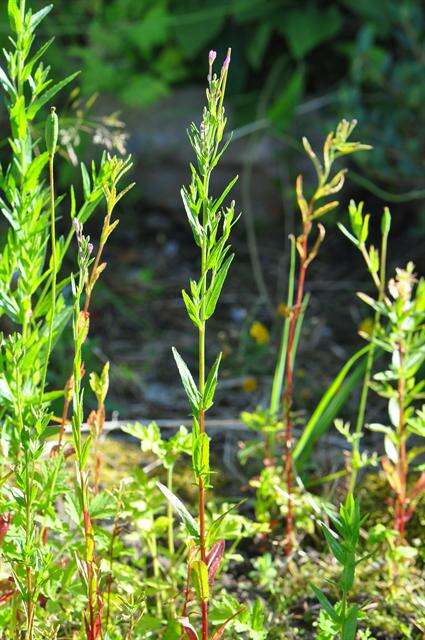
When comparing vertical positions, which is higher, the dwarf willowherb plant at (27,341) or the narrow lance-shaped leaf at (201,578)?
the dwarf willowherb plant at (27,341)

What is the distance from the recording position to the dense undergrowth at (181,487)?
1398mm

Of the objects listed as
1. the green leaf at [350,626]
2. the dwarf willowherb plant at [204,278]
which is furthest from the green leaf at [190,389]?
the green leaf at [350,626]

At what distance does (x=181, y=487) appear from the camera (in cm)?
247

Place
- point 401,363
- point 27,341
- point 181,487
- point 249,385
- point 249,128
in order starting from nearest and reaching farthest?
point 27,341
point 401,363
point 181,487
point 249,385
point 249,128

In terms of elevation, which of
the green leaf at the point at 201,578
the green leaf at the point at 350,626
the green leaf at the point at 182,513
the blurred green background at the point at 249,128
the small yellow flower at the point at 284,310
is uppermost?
the blurred green background at the point at 249,128

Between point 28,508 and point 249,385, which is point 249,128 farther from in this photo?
point 28,508

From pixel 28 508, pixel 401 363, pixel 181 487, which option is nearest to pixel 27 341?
pixel 28 508

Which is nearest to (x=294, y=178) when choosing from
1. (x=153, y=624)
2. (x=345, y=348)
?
(x=345, y=348)

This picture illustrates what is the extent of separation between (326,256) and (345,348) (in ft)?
2.32

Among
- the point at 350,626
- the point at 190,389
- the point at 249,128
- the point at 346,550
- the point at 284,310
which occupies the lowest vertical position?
the point at 350,626

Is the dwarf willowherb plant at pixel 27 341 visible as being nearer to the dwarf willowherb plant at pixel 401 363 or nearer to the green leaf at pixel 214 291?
the green leaf at pixel 214 291

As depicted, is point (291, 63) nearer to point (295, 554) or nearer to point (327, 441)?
point (327, 441)

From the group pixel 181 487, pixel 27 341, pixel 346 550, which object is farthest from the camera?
pixel 181 487

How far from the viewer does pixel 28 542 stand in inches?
56.2
